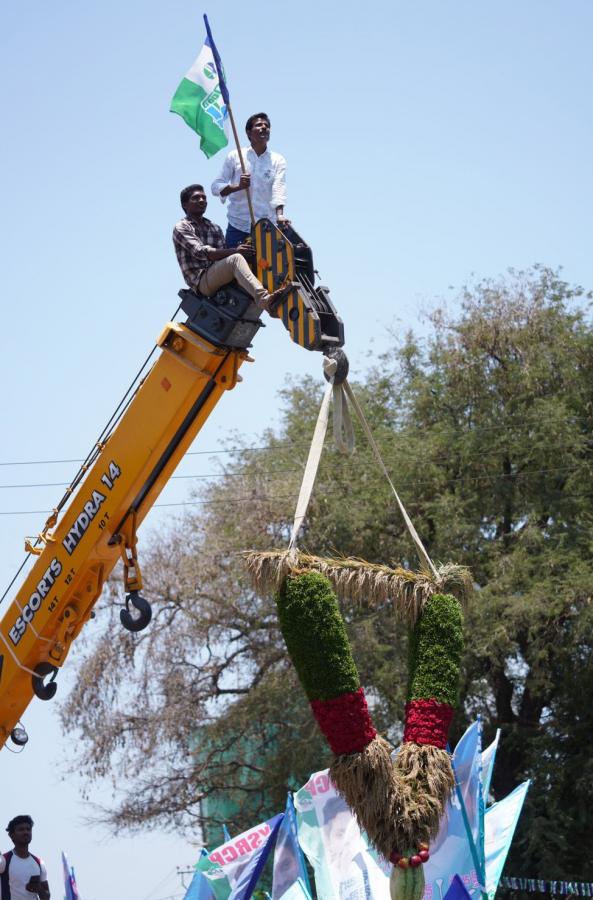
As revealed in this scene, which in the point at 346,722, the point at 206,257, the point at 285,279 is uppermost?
the point at 206,257

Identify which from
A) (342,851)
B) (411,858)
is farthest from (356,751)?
(342,851)

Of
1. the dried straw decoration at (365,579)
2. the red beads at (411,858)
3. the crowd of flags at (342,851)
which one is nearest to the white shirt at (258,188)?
the dried straw decoration at (365,579)

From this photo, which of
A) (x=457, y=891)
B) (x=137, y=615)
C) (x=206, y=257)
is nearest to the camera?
(x=206, y=257)

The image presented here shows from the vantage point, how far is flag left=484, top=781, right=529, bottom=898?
41.8ft

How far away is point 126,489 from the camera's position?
9273 millimetres

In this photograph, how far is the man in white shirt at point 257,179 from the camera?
884 centimetres

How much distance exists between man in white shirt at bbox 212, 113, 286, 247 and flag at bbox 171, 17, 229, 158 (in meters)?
0.18

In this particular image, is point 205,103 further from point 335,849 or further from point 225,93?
point 335,849

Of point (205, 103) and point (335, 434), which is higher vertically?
point (205, 103)

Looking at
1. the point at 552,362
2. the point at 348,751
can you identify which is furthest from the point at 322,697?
the point at 552,362

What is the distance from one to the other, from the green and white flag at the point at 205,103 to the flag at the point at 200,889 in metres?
6.05

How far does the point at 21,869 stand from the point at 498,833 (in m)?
5.79

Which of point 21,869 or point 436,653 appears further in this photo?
point 21,869

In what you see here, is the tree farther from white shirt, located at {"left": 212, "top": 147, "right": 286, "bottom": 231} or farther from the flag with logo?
white shirt, located at {"left": 212, "top": 147, "right": 286, "bottom": 231}
